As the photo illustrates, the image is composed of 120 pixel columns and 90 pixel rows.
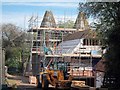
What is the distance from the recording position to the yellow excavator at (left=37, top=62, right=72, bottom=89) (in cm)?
600

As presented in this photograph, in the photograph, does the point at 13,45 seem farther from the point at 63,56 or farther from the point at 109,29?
the point at 63,56

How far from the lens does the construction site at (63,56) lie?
6032mm

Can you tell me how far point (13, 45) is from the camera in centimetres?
478

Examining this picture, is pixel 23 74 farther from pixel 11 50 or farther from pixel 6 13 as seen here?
pixel 6 13

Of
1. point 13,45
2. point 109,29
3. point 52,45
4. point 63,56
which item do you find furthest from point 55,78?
point 109,29

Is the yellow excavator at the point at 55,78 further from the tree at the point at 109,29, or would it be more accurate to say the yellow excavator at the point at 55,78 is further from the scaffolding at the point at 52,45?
the tree at the point at 109,29

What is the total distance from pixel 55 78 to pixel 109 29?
1799 millimetres

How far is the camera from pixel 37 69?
6469mm

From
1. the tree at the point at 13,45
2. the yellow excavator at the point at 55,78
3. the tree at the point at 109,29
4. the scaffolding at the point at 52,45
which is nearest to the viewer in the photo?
the tree at the point at 13,45

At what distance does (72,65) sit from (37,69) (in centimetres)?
107

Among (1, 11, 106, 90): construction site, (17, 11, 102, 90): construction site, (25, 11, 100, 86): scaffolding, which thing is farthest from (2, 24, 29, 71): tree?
(25, 11, 100, 86): scaffolding

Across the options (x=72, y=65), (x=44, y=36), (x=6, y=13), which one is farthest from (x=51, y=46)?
(x=6, y=13)

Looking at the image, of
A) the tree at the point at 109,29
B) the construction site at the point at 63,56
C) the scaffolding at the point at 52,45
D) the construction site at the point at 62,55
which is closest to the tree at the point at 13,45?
the construction site at the point at 63,56

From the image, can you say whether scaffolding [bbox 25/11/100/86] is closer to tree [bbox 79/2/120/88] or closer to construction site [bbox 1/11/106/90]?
construction site [bbox 1/11/106/90]
